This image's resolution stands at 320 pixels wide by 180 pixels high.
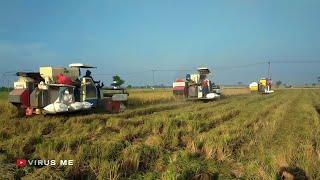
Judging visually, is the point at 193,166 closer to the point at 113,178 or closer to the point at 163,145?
the point at 113,178

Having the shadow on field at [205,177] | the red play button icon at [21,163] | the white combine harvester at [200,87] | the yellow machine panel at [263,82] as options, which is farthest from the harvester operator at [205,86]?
the yellow machine panel at [263,82]

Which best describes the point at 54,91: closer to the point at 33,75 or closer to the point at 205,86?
the point at 33,75

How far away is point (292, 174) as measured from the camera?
7.48 m

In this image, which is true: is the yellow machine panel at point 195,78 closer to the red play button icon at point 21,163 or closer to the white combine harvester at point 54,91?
the white combine harvester at point 54,91

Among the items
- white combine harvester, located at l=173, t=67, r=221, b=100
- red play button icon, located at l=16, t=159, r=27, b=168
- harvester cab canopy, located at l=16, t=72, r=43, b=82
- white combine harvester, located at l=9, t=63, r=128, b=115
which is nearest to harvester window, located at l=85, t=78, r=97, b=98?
white combine harvester, located at l=9, t=63, r=128, b=115

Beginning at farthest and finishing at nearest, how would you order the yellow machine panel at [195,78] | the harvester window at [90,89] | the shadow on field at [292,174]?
the yellow machine panel at [195,78]
the harvester window at [90,89]
the shadow on field at [292,174]

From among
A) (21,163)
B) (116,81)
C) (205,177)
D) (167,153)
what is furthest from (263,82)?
(21,163)

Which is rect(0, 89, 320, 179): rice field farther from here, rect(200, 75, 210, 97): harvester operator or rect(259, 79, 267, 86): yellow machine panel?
rect(259, 79, 267, 86): yellow machine panel

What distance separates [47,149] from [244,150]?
15.6 feet

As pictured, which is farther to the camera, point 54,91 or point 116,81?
point 116,81

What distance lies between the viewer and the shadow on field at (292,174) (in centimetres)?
727

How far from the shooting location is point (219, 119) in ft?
56.8

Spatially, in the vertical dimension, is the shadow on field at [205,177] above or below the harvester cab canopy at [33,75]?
below

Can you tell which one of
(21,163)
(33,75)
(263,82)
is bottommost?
(21,163)
